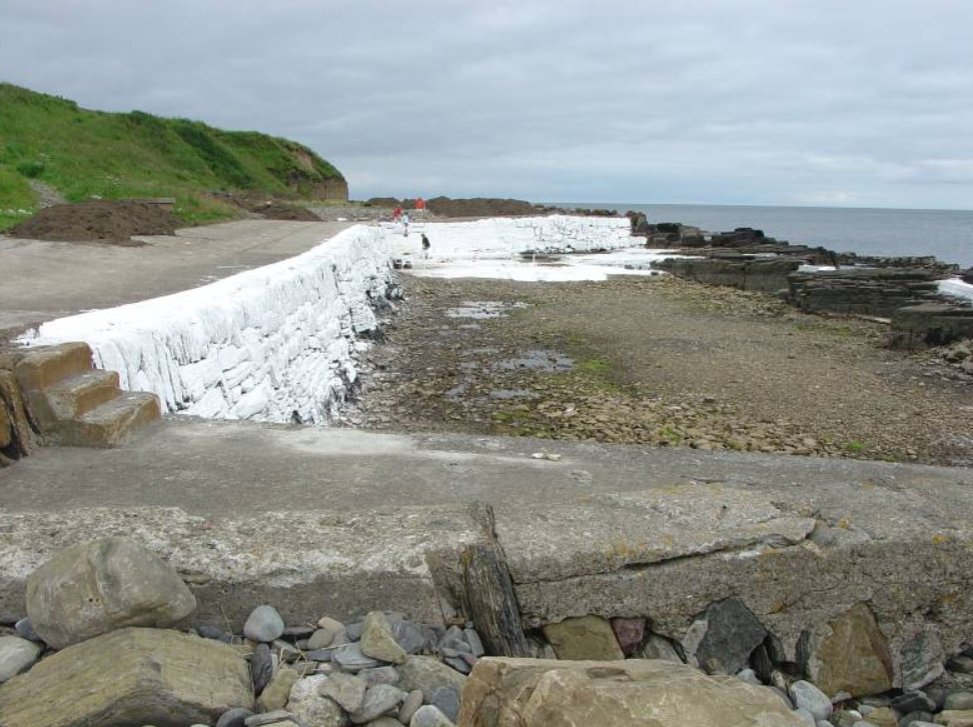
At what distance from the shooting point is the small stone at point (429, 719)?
2029mm

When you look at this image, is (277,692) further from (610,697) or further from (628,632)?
(628,632)

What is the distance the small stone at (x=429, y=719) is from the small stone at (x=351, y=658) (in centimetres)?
23

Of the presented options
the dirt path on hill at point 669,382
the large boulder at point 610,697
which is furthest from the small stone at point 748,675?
the dirt path on hill at point 669,382

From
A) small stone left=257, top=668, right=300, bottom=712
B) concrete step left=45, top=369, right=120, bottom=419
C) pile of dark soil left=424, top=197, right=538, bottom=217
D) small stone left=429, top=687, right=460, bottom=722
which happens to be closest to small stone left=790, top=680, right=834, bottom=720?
small stone left=429, top=687, right=460, bottom=722

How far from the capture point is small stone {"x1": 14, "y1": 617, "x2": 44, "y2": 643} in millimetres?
2244

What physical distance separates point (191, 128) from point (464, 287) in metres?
29.2

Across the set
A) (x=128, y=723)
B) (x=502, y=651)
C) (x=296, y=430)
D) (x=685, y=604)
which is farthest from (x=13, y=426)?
(x=685, y=604)

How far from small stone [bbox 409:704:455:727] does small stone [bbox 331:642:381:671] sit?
0.75ft

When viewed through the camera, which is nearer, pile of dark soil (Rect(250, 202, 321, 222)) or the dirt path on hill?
the dirt path on hill

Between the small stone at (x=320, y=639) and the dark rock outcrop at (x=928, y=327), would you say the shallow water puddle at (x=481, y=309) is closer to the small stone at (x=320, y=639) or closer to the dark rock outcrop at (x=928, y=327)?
the dark rock outcrop at (x=928, y=327)

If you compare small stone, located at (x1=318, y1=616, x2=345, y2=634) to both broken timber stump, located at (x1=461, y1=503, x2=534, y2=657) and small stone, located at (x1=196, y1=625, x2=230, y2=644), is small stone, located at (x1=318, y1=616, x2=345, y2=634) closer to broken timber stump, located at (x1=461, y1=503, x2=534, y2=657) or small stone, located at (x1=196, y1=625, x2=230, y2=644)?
small stone, located at (x1=196, y1=625, x2=230, y2=644)

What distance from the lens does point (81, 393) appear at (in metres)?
3.48

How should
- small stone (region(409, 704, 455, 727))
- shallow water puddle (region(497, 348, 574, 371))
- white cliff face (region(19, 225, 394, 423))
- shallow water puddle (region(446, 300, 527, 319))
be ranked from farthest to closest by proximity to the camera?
shallow water puddle (region(446, 300, 527, 319))
shallow water puddle (region(497, 348, 574, 371))
white cliff face (region(19, 225, 394, 423))
small stone (region(409, 704, 455, 727))

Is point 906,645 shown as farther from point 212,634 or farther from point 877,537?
point 212,634
